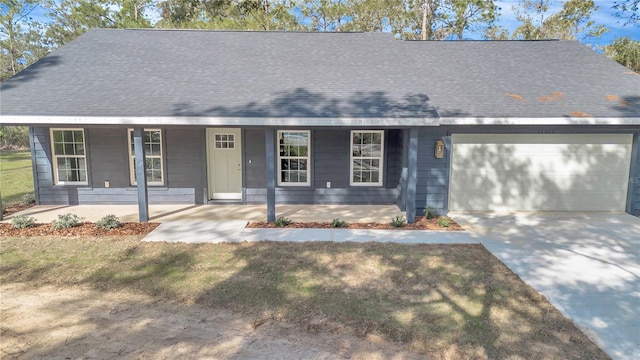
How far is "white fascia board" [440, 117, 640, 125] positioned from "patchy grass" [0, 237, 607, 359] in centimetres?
292

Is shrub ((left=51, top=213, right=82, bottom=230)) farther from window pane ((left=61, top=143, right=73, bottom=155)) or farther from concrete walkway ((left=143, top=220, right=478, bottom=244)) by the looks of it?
→ window pane ((left=61, top=143, right=73, bottom=155))

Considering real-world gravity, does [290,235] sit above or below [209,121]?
below

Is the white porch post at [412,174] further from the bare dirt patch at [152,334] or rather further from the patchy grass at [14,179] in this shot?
the patchy grass at [14,179]

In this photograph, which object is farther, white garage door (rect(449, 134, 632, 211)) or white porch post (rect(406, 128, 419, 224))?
white garage door (rect(449, 134, 632, 211))

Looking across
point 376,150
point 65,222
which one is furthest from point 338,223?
point 65,222

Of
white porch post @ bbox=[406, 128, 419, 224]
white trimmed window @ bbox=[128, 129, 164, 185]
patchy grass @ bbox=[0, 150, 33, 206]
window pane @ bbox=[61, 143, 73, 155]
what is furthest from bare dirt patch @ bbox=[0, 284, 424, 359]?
patchy grass @ bbox=[0, 150, 33, 206]

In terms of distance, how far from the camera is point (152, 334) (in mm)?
4062

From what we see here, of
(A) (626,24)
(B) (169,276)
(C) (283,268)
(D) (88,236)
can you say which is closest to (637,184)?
(A) (626,24)

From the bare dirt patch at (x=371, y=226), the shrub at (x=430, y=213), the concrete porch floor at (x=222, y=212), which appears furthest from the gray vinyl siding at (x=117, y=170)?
the shrub at (x=430, y=213)

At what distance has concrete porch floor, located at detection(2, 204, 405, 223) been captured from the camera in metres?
8.79

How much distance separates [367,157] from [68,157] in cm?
772

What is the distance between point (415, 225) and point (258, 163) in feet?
14.1

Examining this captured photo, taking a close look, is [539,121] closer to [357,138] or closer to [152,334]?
[357,138]

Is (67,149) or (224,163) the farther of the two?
(224,163)
